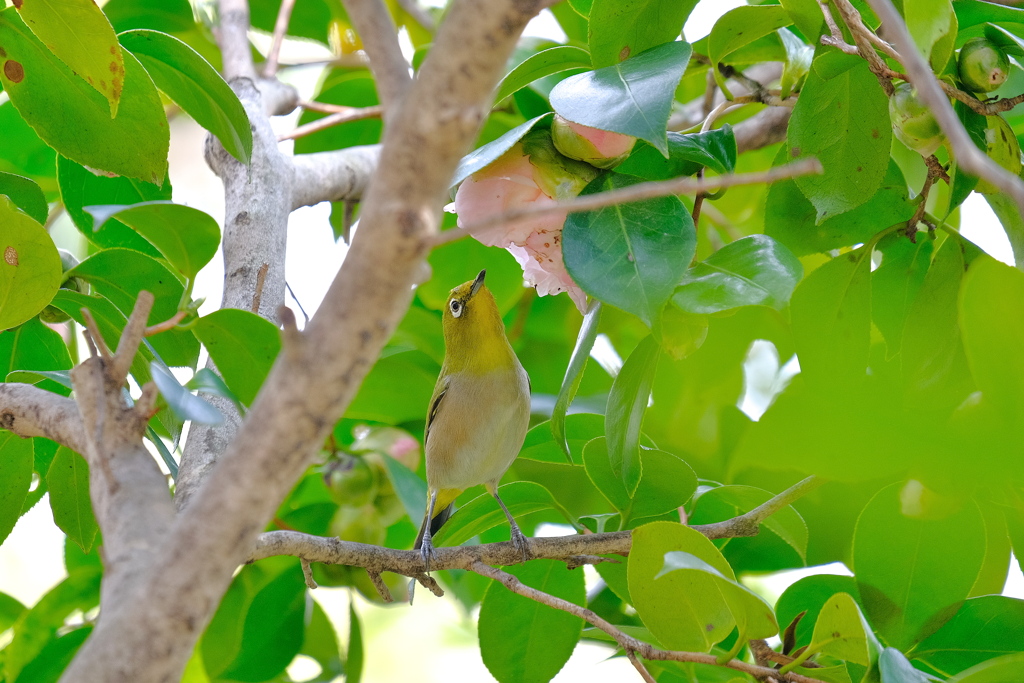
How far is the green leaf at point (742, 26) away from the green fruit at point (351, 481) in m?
0.90

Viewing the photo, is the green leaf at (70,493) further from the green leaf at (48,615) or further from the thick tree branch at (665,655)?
the thick tree branch at (665,655)

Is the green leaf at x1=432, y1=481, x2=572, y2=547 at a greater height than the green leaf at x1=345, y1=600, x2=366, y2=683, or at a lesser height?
greater

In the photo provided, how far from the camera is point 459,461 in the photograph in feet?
5.74

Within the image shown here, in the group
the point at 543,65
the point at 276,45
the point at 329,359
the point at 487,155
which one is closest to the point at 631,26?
the point at 543,65

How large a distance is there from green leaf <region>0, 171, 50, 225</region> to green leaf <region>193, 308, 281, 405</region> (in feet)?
1.25

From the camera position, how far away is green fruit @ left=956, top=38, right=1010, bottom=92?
842 millimetres

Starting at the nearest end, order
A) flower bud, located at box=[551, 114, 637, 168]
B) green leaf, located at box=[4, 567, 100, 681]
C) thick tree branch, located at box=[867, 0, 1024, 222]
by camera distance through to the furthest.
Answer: thick tree branch, located at box=[867, 0, 1024, 222] → flower bud, located at box=[551, 114, 637, 168] → green leaf, located at box=[4, 567, 100, 681]

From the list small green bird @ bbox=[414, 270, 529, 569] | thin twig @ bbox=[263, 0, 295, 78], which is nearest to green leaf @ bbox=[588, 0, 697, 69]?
small green bird @ bbox=[414, 270, 529, 569]

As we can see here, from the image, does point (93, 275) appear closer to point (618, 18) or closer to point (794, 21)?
point (618, 18)

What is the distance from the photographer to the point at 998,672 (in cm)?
72

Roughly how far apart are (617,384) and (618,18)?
41 cm

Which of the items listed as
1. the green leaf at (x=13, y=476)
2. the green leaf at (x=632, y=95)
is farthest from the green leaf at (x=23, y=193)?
the green leaf at (x=632, y=95)

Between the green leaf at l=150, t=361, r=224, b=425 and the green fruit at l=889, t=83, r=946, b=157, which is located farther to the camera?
the green fruit at l=889, t=83, r=946, b=157

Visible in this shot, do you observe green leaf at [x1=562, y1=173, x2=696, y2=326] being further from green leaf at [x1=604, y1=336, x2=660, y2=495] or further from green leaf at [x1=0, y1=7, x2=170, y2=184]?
green leaf at [x1=0, y1=7, x2=170, y2=184]
